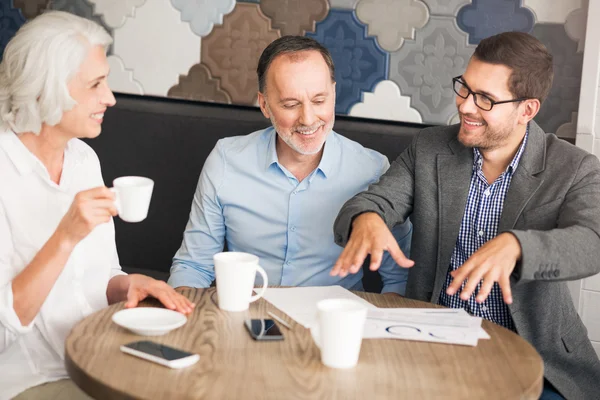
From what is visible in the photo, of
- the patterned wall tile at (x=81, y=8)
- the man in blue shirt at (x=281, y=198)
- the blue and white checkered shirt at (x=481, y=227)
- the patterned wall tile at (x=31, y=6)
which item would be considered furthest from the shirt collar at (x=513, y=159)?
the patterned wall tile at (x=31, y=6)

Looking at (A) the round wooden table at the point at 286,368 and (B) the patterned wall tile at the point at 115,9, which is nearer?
(A) the round wooden table at the point at 286,368

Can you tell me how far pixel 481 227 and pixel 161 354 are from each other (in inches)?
37.9

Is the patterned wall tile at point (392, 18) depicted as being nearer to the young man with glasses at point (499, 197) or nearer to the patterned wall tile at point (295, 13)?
the patterned wall tile at point (295, 13)

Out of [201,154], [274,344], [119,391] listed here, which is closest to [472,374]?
[274,344]

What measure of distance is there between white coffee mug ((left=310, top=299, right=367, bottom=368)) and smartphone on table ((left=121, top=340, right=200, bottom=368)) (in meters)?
0.22

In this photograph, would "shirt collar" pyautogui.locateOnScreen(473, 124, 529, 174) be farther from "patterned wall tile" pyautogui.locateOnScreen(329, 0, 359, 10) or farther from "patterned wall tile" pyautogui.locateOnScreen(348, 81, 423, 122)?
"patterned wall tile" pyautogui.locateOnScreen(329, 0, 359, 10)

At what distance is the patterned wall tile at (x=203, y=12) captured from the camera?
9.08 ft

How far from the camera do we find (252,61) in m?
2.76

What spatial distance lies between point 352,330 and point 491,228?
794 millimetres

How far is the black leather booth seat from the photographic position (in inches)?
106

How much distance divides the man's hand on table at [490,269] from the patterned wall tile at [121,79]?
5.62 ft

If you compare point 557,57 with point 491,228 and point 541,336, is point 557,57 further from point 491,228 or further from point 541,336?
point 541,336

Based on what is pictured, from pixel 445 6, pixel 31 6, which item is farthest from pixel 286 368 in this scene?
pixel 31 6

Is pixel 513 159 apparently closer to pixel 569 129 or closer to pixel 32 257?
pixel 569 129
